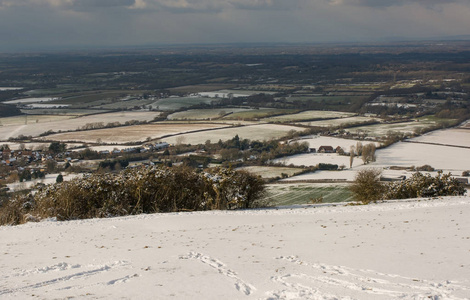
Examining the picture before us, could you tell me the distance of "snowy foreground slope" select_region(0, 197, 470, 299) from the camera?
32.0ft

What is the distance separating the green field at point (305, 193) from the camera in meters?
31.3

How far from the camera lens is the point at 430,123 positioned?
228ft

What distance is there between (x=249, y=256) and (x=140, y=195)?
30.6ft

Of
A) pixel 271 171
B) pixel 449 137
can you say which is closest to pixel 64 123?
pixel 271 171

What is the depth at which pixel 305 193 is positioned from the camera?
3438cm

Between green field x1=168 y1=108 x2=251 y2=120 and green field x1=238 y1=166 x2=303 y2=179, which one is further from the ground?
green field x1=168 y1=108 x2=251 y2=120

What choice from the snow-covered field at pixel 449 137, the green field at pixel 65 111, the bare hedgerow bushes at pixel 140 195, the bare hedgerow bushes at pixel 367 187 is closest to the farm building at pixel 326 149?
the snow-covered field at pixel 449 137

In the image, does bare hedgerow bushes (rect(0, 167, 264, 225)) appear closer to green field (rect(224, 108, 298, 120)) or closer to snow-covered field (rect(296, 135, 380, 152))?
snow-covered field (rect(296, 135, 380, 152))

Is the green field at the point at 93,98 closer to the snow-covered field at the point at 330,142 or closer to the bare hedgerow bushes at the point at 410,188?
the snow-covered field at the point at 330,142

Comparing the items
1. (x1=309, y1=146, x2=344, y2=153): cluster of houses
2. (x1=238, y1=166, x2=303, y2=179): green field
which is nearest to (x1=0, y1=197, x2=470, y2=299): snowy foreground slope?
(x1=238, y1=166, x2=303, y2=179): green field

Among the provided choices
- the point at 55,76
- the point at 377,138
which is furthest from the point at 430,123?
the point at 55,76

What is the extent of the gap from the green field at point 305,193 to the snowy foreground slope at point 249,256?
40.7 feet

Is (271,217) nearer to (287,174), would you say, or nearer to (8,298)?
(8,298)

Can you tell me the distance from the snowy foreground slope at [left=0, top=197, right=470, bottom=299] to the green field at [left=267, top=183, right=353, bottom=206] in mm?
12416
